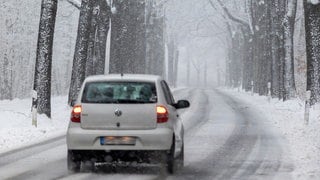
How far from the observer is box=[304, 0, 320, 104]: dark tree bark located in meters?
27.1

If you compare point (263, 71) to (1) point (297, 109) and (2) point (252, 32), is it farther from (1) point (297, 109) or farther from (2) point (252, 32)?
(1) point (297, 109)

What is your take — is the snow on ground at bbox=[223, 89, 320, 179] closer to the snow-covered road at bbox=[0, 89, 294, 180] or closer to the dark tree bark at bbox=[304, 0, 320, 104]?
the snow-covered road at bbox=[0, 89, 294, 180]

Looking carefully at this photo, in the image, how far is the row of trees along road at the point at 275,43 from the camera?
1073 inches

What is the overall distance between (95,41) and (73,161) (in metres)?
23.7

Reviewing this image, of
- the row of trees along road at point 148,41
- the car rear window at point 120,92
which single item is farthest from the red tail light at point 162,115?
the row of trees along road at point 148,41

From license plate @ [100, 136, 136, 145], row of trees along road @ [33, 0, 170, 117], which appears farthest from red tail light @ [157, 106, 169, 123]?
row of trees along road @ [33, 0, 170, 117]

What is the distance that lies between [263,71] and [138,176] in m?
39.2

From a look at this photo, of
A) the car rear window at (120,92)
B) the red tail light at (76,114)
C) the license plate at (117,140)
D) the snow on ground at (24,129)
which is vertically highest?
the car rear window at (120,92)

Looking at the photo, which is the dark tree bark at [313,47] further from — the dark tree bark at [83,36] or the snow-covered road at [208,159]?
the dark tree bark at [83,36]

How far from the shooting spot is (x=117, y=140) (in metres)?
11.0

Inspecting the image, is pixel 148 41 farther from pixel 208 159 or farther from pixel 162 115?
pixel 162 115

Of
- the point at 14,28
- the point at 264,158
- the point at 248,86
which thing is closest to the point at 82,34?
the point at 264,158

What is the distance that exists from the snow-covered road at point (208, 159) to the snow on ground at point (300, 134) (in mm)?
221

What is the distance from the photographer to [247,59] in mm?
66312
